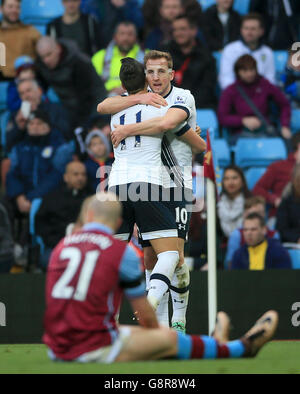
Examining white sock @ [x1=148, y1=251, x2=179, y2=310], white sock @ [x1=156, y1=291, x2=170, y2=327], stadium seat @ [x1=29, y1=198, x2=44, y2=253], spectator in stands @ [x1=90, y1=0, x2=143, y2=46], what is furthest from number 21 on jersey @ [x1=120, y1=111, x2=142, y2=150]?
spectator in stands @ [x1=90, y1=0, x2=143, y2=46]

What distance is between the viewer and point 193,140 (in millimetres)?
7297

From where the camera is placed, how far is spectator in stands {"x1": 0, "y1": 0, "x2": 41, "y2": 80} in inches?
495

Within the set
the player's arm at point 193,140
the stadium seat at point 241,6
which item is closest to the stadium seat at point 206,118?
the stadium seat at point 241,6

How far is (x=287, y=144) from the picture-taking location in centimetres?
1187

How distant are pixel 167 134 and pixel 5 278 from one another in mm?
2812

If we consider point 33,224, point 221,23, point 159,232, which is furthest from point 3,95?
point 159,232

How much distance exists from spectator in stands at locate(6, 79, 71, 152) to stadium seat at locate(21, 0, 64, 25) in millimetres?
2075

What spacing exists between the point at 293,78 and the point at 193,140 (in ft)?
18.3

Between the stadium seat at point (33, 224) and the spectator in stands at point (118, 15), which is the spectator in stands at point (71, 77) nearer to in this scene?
the spectator in stands at point (118, 15)

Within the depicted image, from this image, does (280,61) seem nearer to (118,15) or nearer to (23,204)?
(118,15)

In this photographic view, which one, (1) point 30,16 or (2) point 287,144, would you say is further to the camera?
(1) point 30,16

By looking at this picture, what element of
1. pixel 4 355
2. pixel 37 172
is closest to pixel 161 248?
pixel 4 355

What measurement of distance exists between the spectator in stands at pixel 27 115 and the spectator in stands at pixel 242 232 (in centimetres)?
274

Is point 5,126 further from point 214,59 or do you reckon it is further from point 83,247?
point 83,247
